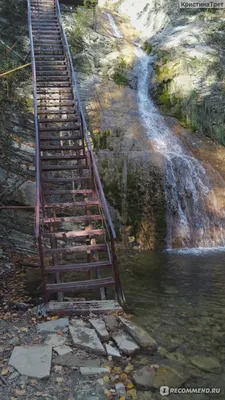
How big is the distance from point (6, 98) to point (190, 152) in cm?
691

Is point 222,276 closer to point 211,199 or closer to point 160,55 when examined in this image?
point 211,199

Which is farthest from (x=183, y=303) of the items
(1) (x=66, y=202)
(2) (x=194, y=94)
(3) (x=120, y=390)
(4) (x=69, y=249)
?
(2) (x=194, y=94)

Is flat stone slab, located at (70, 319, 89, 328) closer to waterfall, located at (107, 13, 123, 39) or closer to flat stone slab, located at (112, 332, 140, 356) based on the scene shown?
flat stone slab, located at (112, 332, 140, 356)

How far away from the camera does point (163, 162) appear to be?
1100cm

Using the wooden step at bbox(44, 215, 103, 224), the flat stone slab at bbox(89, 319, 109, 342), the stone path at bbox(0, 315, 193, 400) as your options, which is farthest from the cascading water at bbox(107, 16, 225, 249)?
the stone path at bbox(0, 315, 193, 400)

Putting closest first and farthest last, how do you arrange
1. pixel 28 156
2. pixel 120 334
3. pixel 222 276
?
1. pixel 120 334
2. pixel 222 276
3. pixel 28 156

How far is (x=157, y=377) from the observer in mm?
3885

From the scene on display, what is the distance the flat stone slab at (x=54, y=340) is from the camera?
4.26m

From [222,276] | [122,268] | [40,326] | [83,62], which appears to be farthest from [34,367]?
[83,62]

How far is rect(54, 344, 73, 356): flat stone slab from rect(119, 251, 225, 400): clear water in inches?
46.1

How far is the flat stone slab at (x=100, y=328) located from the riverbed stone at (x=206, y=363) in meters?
1.16

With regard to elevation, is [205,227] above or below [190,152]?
below

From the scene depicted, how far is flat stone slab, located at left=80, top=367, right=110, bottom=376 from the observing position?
3760 mm

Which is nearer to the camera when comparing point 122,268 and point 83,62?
point 122,268
